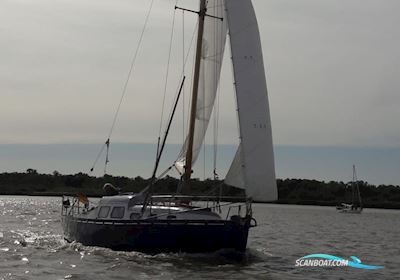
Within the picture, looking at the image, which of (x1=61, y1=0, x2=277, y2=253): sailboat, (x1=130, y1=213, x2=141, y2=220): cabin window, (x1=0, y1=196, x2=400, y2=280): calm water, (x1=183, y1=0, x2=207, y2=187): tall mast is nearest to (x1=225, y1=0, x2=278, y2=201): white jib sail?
(x1=61, y1=0, x2=277, y2=253): sailboat

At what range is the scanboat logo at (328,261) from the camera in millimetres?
31500

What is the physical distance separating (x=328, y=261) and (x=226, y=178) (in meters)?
6.68

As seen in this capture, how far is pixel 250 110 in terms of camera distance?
103 ft

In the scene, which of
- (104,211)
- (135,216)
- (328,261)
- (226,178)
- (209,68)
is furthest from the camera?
(209,68)

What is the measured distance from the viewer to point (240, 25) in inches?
1275

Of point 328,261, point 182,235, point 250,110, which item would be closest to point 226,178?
point 250,110

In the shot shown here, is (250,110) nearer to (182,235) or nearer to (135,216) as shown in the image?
(182,235)

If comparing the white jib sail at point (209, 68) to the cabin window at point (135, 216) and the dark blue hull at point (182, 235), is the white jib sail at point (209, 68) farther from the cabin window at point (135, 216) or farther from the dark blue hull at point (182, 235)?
the dark blue hull at point (182, 235)

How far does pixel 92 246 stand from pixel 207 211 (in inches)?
244

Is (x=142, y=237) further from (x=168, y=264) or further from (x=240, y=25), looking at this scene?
(x=240, y=25)

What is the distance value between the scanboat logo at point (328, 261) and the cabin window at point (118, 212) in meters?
8.19

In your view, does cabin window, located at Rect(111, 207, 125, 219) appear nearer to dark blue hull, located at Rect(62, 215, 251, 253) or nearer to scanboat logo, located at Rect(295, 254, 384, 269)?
dark blue hull, located at Rect(62, 215, 251, 253)

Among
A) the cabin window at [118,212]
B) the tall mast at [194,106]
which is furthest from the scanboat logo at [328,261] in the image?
the cabin window at [118,212]

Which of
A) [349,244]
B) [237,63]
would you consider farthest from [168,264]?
[349,244]
